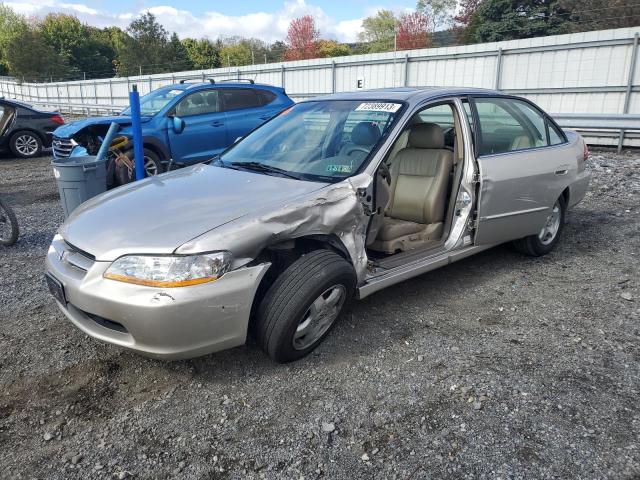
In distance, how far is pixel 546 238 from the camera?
15.6 ft

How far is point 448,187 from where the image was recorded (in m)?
4.06

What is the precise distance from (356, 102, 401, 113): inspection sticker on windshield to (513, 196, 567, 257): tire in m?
1.92

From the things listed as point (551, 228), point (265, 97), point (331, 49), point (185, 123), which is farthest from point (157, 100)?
point (331, 49)

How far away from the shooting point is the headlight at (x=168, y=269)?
247 centimetres

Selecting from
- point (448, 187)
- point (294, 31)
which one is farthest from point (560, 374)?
point (294, 31)

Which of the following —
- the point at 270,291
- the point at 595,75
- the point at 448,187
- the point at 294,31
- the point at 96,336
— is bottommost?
the point at 96,336

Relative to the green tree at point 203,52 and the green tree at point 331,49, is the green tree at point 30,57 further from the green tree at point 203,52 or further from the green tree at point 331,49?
the green tree at point 331,49

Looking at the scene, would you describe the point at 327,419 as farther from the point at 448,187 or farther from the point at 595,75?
the point at 595,75

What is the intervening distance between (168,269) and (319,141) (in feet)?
5.40

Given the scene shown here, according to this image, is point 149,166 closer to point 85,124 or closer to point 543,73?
point 85,124

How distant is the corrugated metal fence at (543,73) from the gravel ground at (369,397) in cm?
786

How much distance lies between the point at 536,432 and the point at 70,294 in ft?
8.21

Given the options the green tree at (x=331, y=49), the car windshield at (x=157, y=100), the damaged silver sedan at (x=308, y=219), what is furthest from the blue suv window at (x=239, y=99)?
the green tree at (x=331, y=49)

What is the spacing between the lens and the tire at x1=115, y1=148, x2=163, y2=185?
734cm
